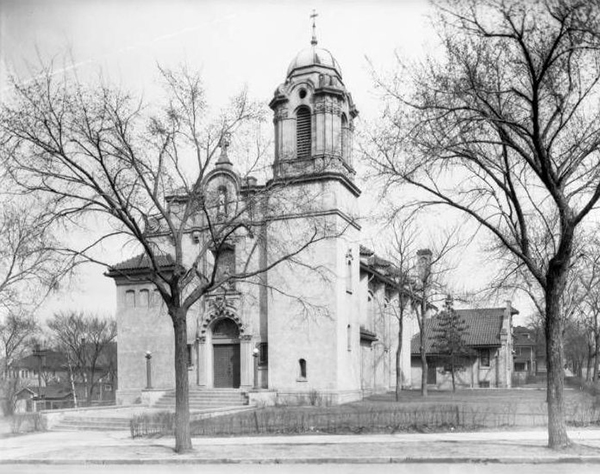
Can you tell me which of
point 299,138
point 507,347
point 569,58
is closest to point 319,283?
point 299,138

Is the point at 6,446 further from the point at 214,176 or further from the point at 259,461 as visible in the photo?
the point at 214,176

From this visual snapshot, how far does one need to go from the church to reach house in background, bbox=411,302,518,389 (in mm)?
20492

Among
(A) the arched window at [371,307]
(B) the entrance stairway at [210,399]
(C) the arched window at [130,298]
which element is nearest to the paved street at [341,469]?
(B) the entrance stairway at [210,399]

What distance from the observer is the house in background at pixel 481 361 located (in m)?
53.9

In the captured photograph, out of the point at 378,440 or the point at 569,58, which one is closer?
the point at 569,58

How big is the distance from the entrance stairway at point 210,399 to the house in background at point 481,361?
26.0 meters

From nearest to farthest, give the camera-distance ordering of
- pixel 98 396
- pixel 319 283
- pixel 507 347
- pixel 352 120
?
pixel 319 283, pixel 352 120, pixel 507 347, pixel 98 396

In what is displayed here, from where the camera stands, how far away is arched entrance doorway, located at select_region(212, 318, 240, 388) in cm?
3378

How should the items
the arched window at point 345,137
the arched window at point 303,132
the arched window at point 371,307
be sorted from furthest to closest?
the arched window at point 371,307
the arched window at point 345,137
the arched window at point 303,132

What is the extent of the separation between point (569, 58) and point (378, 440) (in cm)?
1049

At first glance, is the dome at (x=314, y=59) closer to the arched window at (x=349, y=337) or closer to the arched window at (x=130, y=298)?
the arched window at (x=349, y=337)

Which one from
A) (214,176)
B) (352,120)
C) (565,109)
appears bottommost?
(565,109)

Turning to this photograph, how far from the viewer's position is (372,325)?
4169cm

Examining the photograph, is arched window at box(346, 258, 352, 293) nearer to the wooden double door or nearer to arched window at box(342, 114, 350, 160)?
arched window at box(342, 114, 350, 160)
